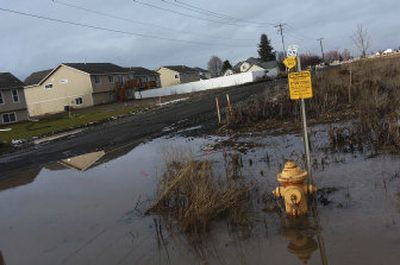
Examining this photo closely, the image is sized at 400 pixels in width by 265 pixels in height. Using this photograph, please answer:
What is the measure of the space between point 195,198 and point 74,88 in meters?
70.1

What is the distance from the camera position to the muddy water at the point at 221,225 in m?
6.51

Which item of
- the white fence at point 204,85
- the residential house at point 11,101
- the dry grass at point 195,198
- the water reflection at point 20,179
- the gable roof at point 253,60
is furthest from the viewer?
the gable roof at point 253,60

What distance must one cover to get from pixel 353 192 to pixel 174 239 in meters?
3.02

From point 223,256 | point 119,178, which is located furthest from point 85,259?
point 119,178

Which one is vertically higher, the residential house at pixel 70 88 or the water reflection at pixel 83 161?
the residential house at pixel 70 88

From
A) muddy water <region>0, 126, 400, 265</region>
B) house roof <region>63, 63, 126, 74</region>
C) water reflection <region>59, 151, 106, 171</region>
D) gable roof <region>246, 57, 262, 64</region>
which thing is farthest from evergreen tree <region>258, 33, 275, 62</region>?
muddy water <region>0, 126, 400, 265</region>

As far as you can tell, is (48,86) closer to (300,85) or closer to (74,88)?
(74,88)

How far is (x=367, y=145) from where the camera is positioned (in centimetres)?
1200

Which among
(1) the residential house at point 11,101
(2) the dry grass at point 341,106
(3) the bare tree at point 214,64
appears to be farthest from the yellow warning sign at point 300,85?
(3) the bare tree at point 214,64

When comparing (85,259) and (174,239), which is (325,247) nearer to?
(174,239)

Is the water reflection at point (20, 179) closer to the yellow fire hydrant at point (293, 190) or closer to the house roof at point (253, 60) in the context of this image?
the yellow fire hydrant at point (293, 190)

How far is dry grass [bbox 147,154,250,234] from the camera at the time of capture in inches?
306

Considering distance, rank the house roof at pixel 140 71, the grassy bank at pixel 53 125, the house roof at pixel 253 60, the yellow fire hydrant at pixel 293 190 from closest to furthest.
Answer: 1. the yellow fire hydrant at pixel 293 190
2. the grassy bank at pixel 53 125
3. the house roof at pixel 140 71
4. the house roof at pixel 253 60

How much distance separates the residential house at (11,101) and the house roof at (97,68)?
1861 cm
